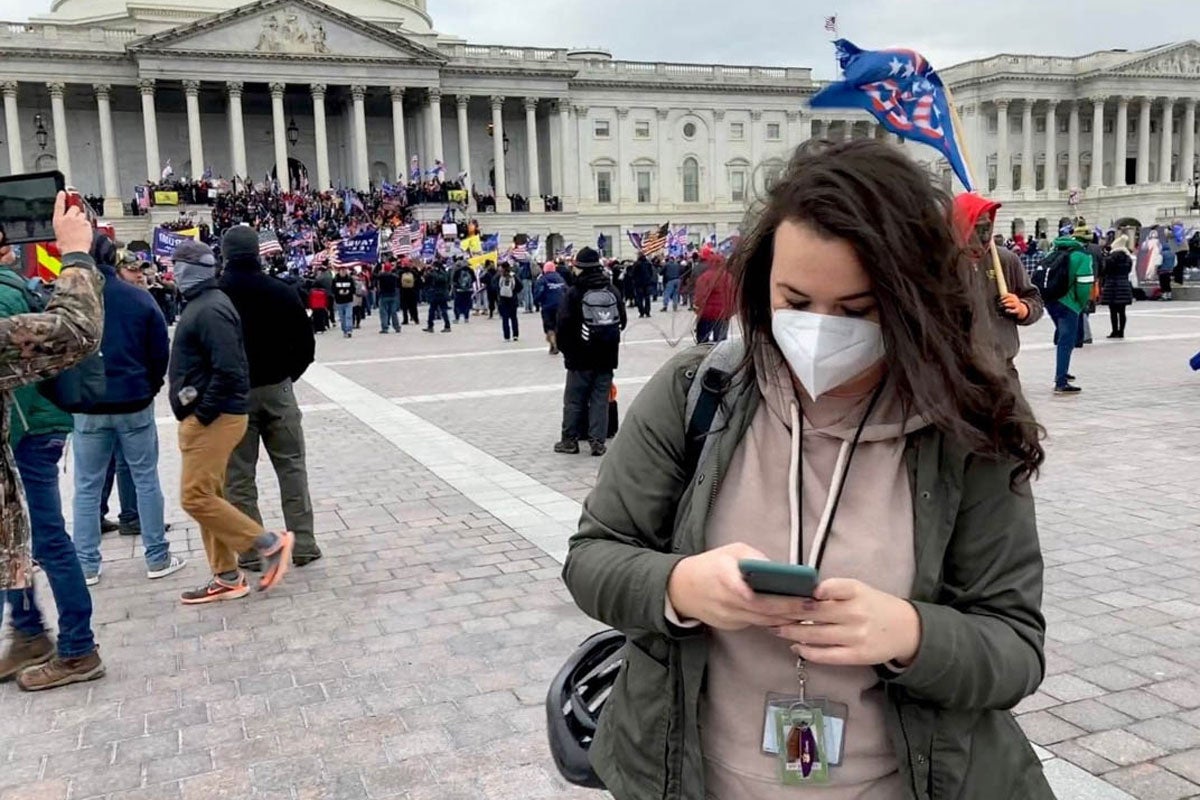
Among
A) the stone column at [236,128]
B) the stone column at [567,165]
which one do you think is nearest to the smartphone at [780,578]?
the stone column at [236,128]

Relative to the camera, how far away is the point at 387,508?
7230 mm

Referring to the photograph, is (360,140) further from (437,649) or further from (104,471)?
(437,649)

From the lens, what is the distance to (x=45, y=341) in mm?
3531

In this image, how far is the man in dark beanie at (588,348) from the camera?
29.3 feet

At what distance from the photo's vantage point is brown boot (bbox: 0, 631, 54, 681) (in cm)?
440

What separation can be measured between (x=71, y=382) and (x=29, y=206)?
879mm

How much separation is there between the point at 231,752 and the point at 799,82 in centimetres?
6760

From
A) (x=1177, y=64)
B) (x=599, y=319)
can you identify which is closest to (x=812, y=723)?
(x=599, y=319)

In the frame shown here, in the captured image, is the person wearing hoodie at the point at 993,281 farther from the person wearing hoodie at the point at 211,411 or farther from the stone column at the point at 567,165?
the stone column at the point at 567,165

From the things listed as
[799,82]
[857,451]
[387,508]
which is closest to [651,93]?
[799,82]

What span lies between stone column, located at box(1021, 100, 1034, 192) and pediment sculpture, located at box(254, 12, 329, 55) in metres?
45.9

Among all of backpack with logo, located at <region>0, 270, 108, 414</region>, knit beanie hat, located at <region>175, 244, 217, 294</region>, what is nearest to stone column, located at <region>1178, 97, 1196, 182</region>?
knit beanie hat, located at <region>175, 244, 217, 294</region>

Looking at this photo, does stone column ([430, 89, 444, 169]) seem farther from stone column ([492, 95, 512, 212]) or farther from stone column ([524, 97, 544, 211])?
stone column ([524, 97, 544, 211])

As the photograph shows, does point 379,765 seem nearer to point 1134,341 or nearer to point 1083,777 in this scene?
point 1083,777
